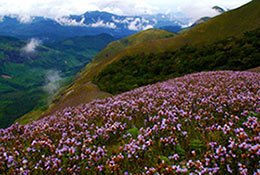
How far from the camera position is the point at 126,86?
52.1 meters

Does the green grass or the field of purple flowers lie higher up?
the field of purple flowers

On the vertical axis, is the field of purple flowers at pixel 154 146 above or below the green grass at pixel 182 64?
above

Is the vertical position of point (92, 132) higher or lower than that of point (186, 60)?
higher

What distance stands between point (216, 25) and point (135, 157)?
300 feet

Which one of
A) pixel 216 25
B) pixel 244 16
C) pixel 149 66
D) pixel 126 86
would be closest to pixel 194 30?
pixel 216 25

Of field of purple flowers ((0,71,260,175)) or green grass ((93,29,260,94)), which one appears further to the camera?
green grass ((93,29,260,94))

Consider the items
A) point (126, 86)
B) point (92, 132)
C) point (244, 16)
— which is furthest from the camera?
point (244, 16)

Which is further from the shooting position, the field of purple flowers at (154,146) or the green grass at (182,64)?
the green grass at (182,64)

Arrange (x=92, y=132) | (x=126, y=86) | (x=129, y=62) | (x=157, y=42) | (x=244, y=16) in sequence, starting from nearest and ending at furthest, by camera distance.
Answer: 1. (x=92, y=132)
2. (x=126, y=86)
3. (x=129, y=62)
4. (x=244, y=16)
5. (x=157, y=42)

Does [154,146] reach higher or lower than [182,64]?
higher

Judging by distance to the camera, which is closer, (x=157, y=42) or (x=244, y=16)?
(x=244, y=16)

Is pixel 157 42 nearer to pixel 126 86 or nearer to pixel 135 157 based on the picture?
pixel 126 86

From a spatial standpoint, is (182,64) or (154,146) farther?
(182,64)

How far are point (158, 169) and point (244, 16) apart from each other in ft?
294
